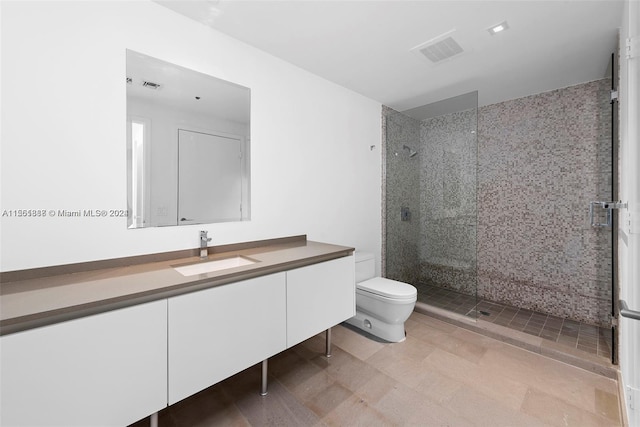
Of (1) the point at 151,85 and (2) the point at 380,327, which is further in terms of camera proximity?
(2) the point at 380,327

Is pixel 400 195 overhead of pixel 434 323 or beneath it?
overhead

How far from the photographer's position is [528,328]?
2.46 metres

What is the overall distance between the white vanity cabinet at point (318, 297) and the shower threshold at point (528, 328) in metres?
1.32

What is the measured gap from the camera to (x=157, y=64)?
1.63 m

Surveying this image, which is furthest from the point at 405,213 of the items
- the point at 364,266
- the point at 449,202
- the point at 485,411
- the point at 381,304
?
the point at 485,411

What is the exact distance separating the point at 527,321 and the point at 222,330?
2734 mm

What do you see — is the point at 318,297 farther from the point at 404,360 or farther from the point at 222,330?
the point at 404,360

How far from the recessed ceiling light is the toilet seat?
1.88m

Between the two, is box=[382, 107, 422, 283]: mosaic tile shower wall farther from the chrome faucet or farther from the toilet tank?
the chrome faucet

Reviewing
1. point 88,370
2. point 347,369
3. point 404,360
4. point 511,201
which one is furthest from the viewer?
point 511,201

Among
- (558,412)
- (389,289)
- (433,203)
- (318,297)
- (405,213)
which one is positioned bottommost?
(558,412)


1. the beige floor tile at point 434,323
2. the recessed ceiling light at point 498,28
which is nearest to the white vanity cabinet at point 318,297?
the beige floor tile at point 434,323

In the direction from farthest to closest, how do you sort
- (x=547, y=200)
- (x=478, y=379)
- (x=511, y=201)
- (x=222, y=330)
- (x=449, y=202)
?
1. (x=449, y=202)
2. (x=511, y=201)
3. (x=547, y=200)
4. (x=478, y=379)
5. (x=222, y=330)

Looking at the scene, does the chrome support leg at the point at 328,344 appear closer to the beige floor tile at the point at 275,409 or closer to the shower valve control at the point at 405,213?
the beige floor tile at the point at 275,409
